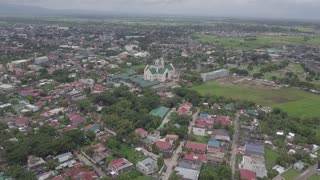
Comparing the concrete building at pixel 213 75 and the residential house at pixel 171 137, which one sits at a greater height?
the concrete building at pixel 213 75

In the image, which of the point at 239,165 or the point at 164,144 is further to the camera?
the point at 164,144

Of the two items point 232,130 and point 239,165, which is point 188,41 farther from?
point 239,165

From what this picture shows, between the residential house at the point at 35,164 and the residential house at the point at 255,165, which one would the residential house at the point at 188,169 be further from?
the residential house at the point at 35,164

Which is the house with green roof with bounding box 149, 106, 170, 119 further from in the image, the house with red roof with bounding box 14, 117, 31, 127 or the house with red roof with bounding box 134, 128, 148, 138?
the house with red roof with bounding box 14, 117, 31, 127

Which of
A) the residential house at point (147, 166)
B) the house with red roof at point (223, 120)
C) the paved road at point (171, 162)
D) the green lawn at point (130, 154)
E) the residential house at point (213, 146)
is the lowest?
the paved road at point (171, 162)

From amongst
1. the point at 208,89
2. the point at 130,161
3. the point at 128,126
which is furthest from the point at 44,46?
the point at 130,161

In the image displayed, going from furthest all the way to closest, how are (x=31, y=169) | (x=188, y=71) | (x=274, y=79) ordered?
1. (x=188, y=71)
2. (x=274, y=79)
3. (x=31, y=169)

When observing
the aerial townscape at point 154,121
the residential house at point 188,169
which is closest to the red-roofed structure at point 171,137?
the aerial townscape at point 154,121
